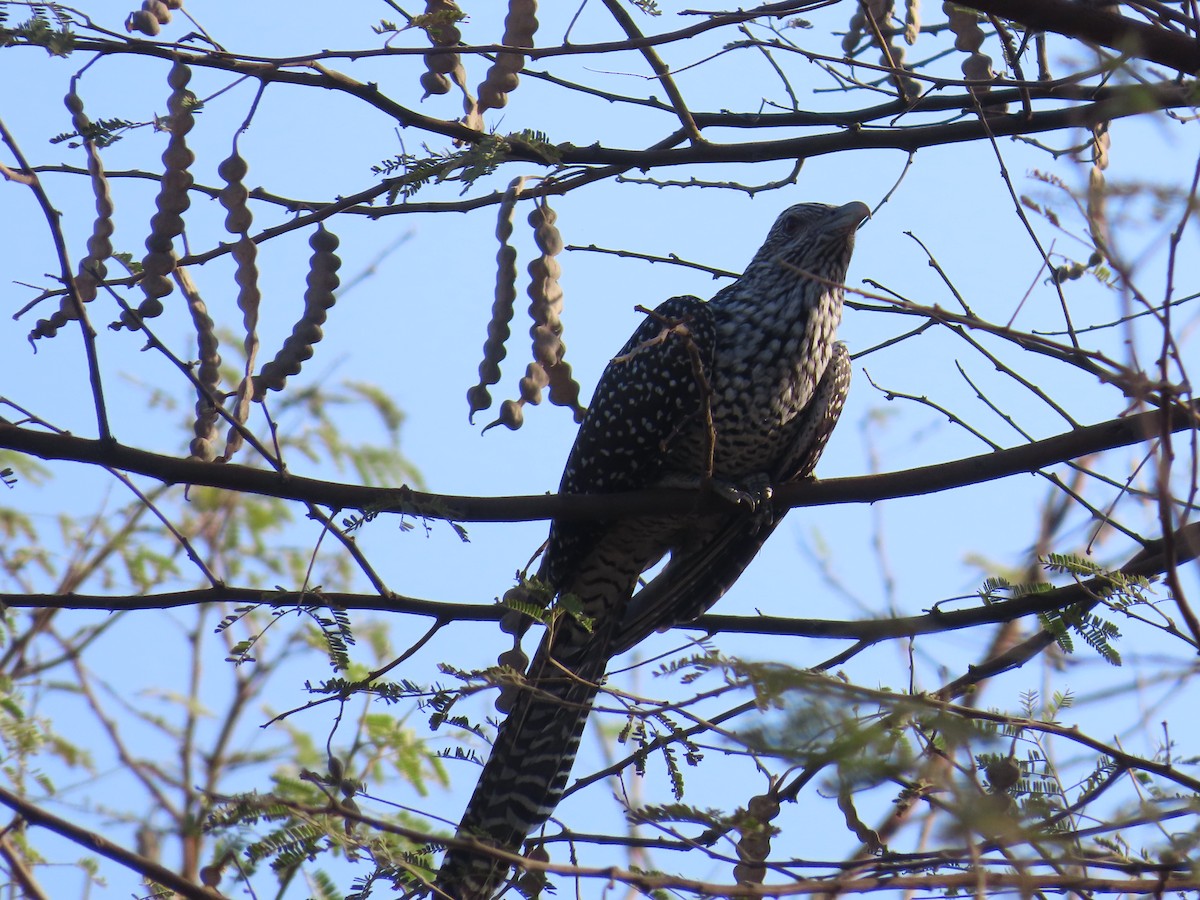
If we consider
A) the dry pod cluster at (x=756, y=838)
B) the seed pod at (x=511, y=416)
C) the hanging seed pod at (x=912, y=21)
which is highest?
the hanging seed pod at (x=912, y=21)

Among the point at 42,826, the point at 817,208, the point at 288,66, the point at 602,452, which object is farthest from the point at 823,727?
the point at 817,208

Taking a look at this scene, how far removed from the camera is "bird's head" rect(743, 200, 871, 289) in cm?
520

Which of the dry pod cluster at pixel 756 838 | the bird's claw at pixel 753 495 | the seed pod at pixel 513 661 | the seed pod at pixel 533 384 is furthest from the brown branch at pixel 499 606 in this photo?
the seed pod at pixel 533 384

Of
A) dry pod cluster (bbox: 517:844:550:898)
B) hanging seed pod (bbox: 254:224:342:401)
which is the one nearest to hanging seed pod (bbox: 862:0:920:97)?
hanging seed pod (bbox: 254:224:342:401)

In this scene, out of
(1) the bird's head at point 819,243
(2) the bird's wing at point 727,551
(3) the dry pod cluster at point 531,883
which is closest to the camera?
(3) the dry pod cluster at point 531,883

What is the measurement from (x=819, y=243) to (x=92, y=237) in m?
2.83

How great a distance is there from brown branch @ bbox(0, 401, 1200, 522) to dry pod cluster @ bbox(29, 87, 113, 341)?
1.01 ft

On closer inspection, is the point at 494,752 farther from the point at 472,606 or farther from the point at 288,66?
the point at 288,66

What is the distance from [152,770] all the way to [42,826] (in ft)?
16.4

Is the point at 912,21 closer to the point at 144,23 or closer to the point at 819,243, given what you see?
the point at 819,243

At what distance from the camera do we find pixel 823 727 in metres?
1.95

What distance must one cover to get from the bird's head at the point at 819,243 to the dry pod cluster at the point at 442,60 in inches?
70.5

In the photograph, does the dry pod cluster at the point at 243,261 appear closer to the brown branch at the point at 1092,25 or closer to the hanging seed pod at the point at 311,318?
the hanging seed pod at the point at 311,318

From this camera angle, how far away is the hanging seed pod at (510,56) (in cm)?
365
